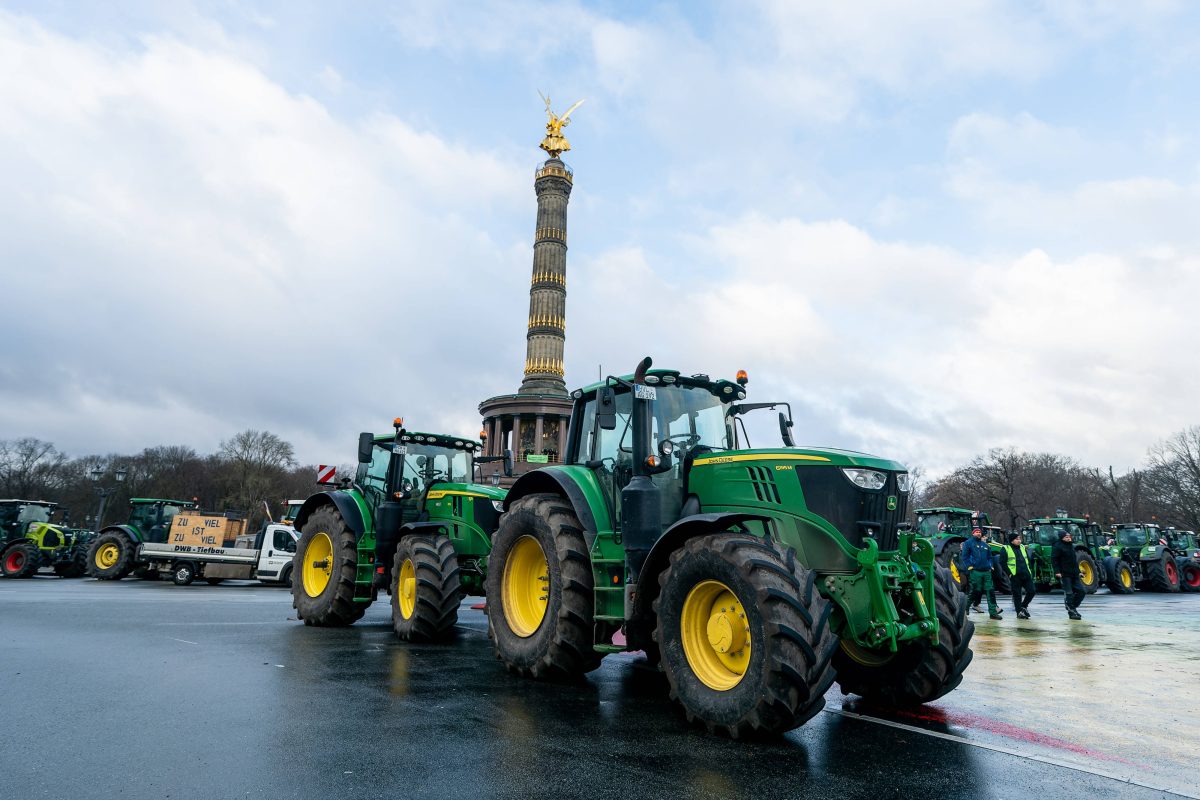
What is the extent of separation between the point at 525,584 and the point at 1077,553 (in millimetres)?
21535

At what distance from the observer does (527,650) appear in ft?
21.8

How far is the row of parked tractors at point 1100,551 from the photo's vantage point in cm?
2242

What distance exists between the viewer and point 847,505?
5.18m

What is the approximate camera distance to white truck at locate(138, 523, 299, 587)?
69.4 ft

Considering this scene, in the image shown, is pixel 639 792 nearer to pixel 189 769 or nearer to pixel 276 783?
pixel 276 783

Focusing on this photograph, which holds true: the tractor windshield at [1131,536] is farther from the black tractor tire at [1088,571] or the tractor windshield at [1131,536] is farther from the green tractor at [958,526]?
the black tractor tire at [1088,571]

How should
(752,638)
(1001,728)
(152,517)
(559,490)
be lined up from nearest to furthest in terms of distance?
1. (752,638)
2. (1001,728)
3. (559,490)
4. (152,517)

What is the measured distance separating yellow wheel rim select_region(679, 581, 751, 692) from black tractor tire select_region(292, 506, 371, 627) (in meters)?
6.26

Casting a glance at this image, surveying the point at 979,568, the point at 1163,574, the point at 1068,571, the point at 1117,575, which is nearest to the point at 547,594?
the point at 979,568

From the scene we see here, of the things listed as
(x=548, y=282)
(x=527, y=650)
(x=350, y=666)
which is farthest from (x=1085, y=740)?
(x=548, y=282)

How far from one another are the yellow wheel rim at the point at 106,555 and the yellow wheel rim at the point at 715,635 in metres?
23.6

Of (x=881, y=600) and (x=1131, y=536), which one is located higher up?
(x=1131, y=536)

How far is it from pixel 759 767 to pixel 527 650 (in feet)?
9.76

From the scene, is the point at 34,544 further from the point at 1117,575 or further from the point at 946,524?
the point at 1117,575
